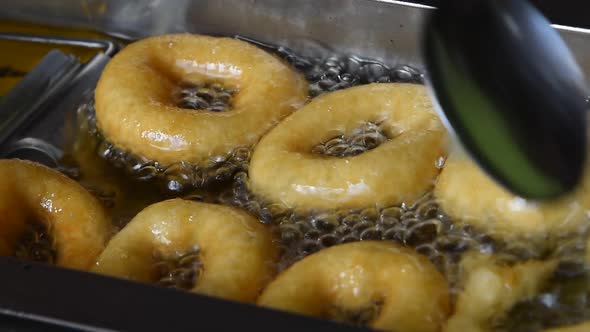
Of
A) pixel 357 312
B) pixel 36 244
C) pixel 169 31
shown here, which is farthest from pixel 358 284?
pixel 169 31

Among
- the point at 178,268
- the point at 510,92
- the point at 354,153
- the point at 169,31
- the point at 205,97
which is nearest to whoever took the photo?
the point at 510,92

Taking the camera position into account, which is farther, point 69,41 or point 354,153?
point 69,41

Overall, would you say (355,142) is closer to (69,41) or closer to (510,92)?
(510,92)

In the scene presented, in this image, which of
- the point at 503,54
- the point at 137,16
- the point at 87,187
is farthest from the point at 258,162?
the point at 137,16

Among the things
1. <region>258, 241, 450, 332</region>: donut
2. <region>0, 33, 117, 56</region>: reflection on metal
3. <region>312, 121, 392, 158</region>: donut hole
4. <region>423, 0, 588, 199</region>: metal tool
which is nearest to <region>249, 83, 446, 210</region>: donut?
<region>312, 121, 392, 158</region>: donut hole

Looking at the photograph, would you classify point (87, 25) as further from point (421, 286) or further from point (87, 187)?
point (421, 286)

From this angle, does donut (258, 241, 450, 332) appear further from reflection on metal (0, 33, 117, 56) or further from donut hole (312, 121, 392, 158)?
reflection on metal (0, 33, 117, 56)

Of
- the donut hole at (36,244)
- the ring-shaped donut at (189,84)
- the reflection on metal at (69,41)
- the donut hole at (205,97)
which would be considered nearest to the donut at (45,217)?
the donut hole at (36,244)
